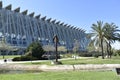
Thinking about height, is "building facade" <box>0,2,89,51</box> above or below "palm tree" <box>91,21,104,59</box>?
above

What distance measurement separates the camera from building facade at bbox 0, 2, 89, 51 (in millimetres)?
113188

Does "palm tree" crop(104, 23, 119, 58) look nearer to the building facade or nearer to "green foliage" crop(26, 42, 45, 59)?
"green foliage" crop(26, 42, 45, 59)

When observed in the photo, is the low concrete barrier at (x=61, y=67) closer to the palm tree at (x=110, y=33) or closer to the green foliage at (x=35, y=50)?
the green foliage at (x=35, y=50)

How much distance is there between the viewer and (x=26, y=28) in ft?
421

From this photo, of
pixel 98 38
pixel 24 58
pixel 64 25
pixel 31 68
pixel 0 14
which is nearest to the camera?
pixel 31 68

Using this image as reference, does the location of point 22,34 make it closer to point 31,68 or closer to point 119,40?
point 119,40

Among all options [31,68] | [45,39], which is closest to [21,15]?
[45,39]

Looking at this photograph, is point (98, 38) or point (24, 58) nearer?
point (24, 58)

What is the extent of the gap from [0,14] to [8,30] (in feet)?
24.1

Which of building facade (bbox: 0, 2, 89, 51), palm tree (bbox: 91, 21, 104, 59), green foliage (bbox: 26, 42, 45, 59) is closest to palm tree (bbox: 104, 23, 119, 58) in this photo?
palm tree (bbox: 91, 21, 104, 59)

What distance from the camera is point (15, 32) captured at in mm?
117562

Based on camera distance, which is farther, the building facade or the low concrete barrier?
the building facade

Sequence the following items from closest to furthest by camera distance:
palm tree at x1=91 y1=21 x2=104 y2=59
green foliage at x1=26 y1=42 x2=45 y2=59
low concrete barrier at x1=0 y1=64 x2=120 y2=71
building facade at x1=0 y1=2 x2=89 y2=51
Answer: low concrete barrier at x1=0 y1=64 x2=120 y2=71, green foliage at x1=26 y1=42 x2=45 y2=59, palm tree at x1=91 y1=21 x2=104 y2=59, building facade at x1=0 y1=2 x2=89 y2=51

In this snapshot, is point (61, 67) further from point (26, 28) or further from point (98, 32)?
point (26, 28)
